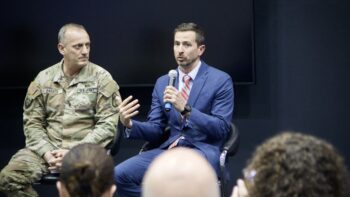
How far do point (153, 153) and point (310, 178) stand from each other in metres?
2.20

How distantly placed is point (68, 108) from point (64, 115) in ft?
0.16

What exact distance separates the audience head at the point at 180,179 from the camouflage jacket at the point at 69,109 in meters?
2.17

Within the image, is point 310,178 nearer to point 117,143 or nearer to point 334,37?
point 117,143

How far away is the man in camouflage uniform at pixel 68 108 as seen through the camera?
3.57m

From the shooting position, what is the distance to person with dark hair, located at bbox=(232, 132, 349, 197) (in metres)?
1.46

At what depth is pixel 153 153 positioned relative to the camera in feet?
11.8

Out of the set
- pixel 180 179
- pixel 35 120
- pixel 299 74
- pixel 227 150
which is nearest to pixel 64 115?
pixel 35 120

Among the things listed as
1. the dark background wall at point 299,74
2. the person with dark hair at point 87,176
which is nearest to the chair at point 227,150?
the dark background wall at point 299,74

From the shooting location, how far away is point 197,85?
144 inches

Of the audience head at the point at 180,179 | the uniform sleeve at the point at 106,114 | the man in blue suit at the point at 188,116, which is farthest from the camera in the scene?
the uniform sleeve at the point at 106,114

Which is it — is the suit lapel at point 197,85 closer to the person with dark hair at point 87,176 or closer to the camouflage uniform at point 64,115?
the camouflage uniform at point 64,115

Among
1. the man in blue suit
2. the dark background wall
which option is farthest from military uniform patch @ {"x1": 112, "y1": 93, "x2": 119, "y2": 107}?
the dark background wall

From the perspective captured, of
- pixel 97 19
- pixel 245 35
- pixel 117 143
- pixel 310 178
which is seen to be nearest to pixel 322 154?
pixel 310 178

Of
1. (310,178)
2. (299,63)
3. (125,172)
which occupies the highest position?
(310,178)
